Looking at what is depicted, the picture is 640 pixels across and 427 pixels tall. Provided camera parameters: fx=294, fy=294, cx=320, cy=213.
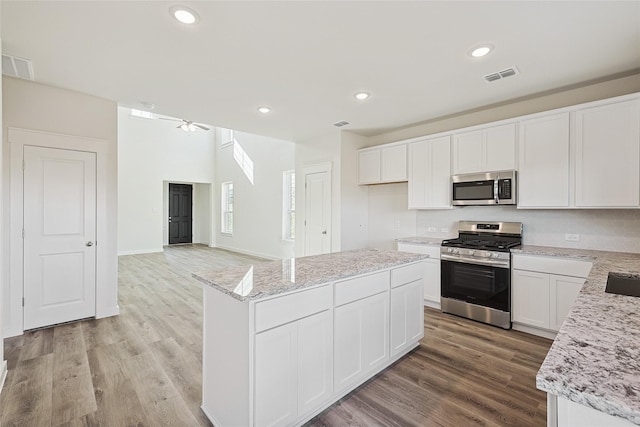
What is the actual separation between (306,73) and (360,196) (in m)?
2.67

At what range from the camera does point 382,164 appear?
477cm

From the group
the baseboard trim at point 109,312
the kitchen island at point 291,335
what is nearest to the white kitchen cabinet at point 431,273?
the kitchen island at point 291,335

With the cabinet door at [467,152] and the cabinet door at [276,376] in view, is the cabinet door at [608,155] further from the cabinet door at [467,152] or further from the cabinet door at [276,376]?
the cabinet door at [276,376]

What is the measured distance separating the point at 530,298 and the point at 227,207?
27.5 feet

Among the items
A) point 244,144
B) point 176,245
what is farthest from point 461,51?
point 176,245

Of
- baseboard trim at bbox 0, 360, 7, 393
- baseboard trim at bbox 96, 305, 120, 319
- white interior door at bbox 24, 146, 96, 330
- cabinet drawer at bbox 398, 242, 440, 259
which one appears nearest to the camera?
baseboard trim at bbox 0, 360, 7, 393

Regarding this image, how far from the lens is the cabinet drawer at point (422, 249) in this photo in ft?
12.8

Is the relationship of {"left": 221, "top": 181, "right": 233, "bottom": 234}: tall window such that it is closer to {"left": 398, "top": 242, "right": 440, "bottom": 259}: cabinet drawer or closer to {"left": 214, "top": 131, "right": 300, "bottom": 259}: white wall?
{"left": 214, "top": 131, "right": 300, "bottom": 259}: white wall

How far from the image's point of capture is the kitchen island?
1.59 m

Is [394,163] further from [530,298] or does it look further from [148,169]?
[148,169]

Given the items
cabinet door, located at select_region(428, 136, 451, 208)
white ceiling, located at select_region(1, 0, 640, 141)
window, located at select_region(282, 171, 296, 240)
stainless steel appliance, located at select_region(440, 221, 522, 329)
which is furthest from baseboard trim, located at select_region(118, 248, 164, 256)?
stainless steel appliance, located at select_region(440, 221, 522, 329)

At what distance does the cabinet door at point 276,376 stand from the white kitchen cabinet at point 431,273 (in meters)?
2.74

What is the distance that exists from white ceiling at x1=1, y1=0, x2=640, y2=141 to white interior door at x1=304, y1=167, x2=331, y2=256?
1701mm

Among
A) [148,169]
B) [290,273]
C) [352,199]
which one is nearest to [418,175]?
[352,199]
